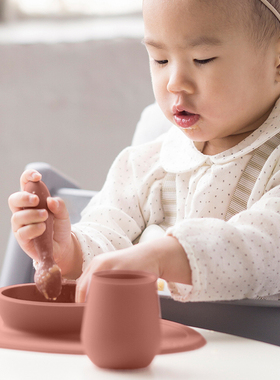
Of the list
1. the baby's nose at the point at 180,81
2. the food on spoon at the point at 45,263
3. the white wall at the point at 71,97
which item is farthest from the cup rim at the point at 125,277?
the white wall at the point at 71,97

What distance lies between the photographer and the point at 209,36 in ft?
2.08

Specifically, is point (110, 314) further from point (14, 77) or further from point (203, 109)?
point (14, 77)

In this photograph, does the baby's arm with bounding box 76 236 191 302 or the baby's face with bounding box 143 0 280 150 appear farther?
the baby's face with bounding box 143 0 280 150

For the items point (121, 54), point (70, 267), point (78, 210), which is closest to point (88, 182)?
point (121, 54)

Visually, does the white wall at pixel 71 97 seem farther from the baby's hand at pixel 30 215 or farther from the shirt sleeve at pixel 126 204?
the baby's hand at pixel 30 215

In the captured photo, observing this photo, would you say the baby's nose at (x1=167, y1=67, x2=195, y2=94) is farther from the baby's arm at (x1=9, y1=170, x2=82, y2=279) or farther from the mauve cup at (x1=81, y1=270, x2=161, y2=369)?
the mauve cup at (x1=81, y1=270, x2=161, y2=369)

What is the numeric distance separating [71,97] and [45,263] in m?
1.34

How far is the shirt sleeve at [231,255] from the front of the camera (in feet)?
1.71

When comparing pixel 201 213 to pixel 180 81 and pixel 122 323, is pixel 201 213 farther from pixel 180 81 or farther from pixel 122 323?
pixel 122 323

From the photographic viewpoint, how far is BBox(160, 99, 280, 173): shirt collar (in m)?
0.72

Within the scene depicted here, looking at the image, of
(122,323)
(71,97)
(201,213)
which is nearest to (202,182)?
(201,213)

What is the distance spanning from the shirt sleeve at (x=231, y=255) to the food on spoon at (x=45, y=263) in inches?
4.8

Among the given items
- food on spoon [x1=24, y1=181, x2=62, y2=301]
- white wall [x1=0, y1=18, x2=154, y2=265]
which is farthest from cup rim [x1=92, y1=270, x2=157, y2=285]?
white wall [x1=0, y1=18, x2=154, y2=265]

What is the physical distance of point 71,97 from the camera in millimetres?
1777
